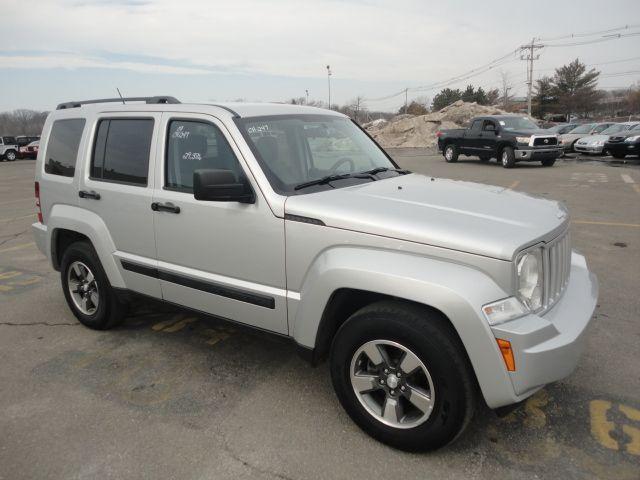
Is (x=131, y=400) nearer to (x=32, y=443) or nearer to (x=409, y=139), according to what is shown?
(x=32, y=443)

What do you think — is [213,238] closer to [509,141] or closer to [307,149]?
[307,149]

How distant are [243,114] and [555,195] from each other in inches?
394

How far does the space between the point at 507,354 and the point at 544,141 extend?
17.3 metres

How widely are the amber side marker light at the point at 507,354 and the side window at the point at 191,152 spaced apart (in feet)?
6.05

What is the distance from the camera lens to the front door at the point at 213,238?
304cm

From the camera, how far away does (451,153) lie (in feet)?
68.4

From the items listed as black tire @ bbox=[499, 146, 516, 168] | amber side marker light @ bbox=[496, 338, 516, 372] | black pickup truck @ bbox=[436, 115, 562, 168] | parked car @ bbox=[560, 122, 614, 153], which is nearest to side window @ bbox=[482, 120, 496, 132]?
black pickup truck @ bbox=[436, 115, 562, 168]

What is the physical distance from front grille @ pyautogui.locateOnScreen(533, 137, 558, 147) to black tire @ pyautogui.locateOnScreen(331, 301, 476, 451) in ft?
55.2

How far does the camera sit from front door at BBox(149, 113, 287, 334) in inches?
119

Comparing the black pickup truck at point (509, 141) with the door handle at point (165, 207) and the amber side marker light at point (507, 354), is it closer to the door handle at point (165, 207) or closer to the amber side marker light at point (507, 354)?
the door handle at point (165, 207)

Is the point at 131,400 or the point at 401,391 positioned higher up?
the point at 401,391

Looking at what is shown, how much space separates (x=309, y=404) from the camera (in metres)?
3.17


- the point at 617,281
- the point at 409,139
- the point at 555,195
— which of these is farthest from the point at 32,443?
the point at 409,139

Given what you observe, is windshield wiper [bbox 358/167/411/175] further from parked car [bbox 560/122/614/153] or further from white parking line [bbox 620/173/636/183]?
parked car [bbox 560/122/614/153]
